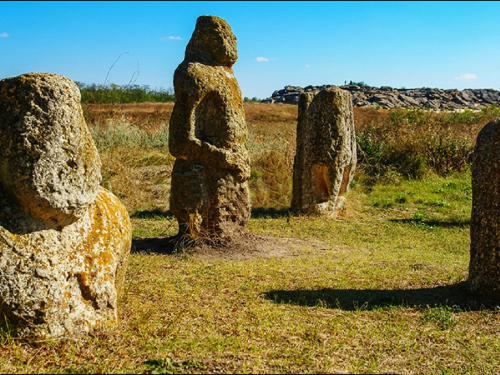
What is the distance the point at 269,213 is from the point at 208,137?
12.8 ft

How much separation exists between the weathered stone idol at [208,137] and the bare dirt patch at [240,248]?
0.19 meters

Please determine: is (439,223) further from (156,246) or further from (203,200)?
(156,246)

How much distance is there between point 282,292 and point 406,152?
10714mm

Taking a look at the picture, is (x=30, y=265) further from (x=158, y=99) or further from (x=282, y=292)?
(x=158, y=99)

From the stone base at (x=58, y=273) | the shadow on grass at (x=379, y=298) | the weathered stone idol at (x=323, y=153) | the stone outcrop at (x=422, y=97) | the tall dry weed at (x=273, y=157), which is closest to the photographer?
the stone base at (x=58, y=273)

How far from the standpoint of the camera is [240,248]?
7.11 metres

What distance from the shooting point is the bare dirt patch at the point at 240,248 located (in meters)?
6.84

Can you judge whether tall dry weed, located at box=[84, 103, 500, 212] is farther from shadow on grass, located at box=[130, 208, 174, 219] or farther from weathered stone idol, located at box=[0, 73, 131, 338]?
weathered stone idol, located at box=[0, 73, 131, 338]

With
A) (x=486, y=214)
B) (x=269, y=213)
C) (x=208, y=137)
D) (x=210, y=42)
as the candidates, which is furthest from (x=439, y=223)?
(x=210, y=42)

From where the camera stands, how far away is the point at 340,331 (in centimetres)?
420

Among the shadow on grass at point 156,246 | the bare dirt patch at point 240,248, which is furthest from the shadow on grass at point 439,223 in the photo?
the shadow on grass at point 156,246

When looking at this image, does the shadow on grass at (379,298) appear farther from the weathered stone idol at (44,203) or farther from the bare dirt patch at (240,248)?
the weathered stone idol at (44,203)

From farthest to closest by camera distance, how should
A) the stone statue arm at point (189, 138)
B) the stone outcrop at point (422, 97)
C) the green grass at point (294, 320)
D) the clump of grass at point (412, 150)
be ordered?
1. the stone outcrop at point (422, 97)
2. the clump of grass at point (412, 150)
3. the stone statue arm at point (189, 138)
4. the green grass at point (294, 320)

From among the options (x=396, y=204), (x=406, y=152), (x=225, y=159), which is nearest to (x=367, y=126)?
(x=406, y=152)
